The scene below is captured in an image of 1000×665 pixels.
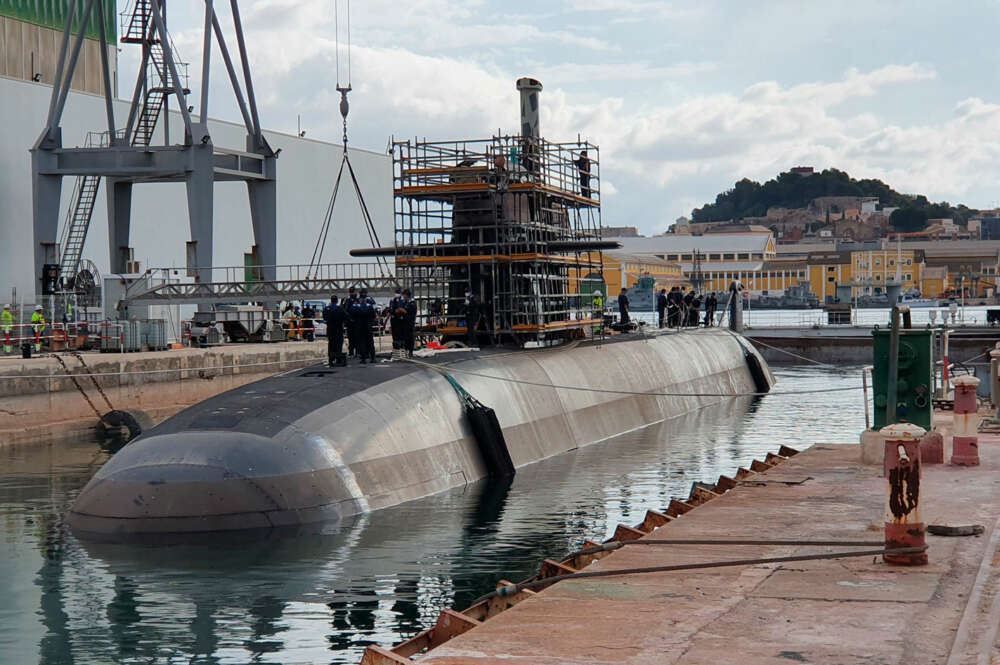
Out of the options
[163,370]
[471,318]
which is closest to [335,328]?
[471,318]

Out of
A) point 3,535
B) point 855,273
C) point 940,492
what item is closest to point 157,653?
point 3,535

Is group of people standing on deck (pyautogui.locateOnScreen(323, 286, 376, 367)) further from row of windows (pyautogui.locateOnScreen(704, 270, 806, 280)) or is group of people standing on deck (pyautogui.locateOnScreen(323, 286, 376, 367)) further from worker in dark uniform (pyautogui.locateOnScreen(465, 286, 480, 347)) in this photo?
row of windows (pyautogui.locateOnScreen(704, 270, 806, 280))

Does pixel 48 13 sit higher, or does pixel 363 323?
pixel 48 13

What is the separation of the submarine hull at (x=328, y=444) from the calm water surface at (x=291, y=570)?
0.39 metres

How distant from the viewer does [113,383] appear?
1236 inches

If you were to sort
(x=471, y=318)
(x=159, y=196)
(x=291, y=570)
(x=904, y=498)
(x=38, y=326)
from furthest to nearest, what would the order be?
(x=159, y=196) < (x=38, y=326) < (x=471, y=318) < (x=291, y=570) < (x=904, y=498)

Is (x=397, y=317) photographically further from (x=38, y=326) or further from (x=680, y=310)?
(x=680, y=310)

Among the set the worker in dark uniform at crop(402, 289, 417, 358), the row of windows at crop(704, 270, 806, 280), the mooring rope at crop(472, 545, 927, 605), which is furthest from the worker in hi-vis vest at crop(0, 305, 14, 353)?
the row of windows at crop(704, 270, 806, 280)

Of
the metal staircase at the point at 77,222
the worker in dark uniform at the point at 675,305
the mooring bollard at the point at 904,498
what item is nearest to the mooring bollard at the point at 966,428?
the mooring bollard at the point at 904,498

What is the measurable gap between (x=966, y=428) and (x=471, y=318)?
1228 cm

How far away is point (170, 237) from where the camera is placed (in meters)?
53.2

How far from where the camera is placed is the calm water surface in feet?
37.7

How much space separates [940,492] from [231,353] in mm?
26133

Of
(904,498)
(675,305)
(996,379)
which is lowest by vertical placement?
(904,498)
